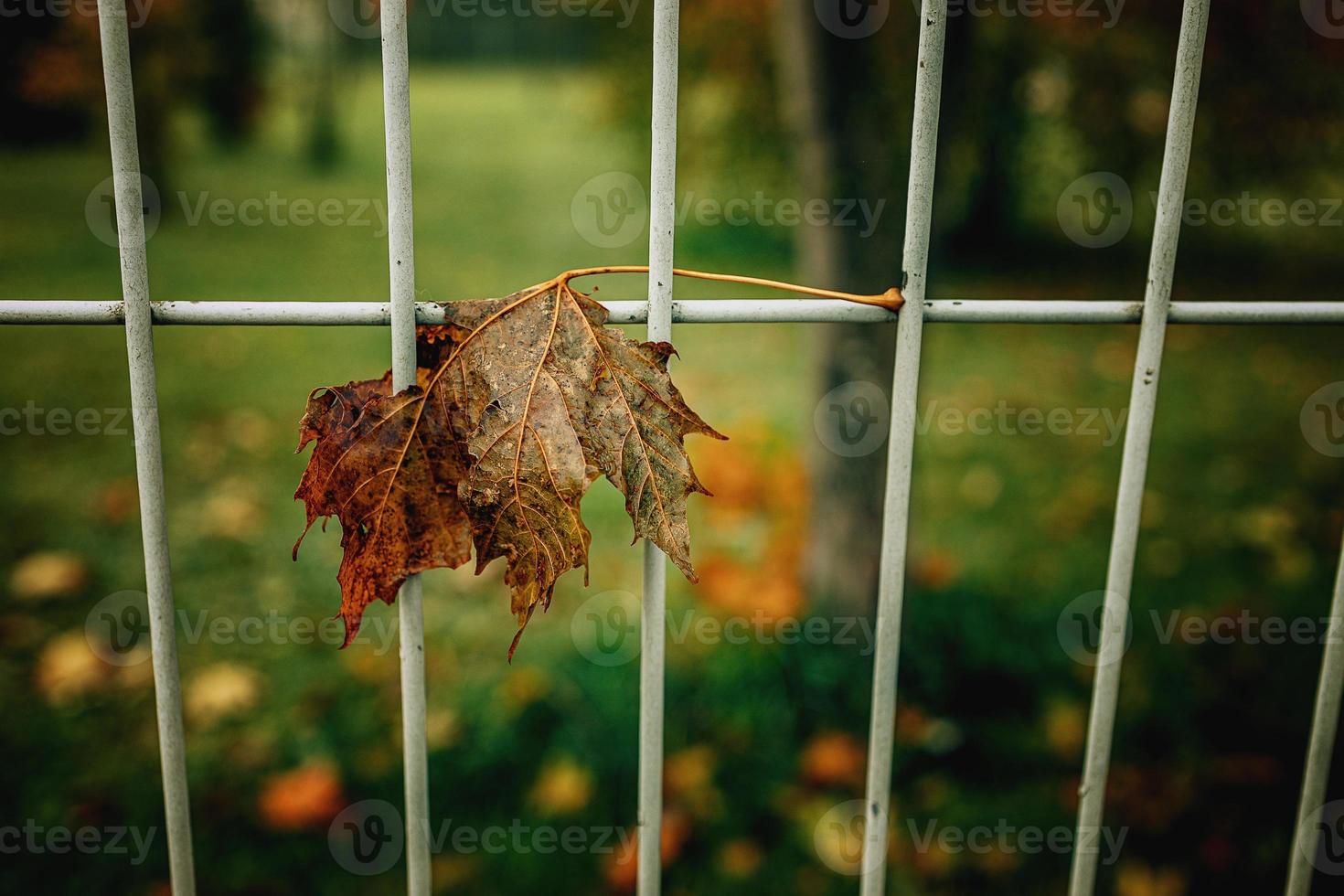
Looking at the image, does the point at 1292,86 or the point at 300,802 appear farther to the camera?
the point at 1292,86

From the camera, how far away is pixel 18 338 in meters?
5.29

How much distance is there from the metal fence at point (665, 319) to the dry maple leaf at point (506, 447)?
0.17 ft

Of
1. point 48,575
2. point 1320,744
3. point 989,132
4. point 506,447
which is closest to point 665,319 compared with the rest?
point 506,447

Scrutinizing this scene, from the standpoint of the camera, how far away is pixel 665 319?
0.99 m

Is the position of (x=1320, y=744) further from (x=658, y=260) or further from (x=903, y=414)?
(x=658, y=260)

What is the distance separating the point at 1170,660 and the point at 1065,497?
1386mm

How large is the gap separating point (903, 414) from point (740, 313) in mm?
239

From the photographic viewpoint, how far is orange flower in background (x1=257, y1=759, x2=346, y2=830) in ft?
7.07

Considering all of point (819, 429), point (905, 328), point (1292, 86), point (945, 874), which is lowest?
point (945, 874)

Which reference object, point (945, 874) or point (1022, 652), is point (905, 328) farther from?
point (1022, 652)

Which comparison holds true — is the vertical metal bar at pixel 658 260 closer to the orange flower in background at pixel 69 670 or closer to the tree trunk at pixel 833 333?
the tree trunk at pixel 833 333

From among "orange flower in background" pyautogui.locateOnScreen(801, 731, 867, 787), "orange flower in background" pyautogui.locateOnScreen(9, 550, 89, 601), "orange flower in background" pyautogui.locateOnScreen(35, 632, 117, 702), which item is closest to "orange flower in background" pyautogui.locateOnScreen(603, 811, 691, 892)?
"orange flower in background" pyautogui.locateOnScreen(801, 731, 867, 787)

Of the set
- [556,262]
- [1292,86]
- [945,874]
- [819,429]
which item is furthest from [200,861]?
[556,262]

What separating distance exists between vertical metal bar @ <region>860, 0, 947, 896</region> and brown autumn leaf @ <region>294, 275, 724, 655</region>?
0.28 m
